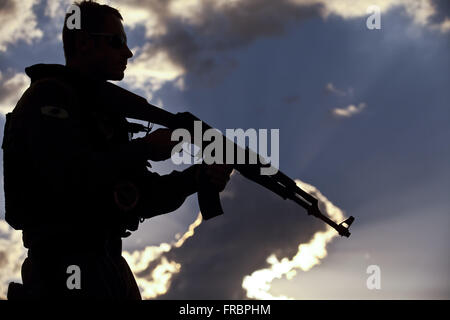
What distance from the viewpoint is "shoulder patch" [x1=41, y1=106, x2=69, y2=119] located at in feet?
14.1

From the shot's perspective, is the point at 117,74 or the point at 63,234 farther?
the point at 117,74

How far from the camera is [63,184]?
421 centimetres

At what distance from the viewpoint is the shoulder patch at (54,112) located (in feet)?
14.1

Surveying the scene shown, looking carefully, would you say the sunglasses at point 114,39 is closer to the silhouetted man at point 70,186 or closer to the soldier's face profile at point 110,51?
the soldier's face profile at point 110,51

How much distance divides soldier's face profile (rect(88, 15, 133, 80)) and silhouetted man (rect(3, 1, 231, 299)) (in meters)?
0.37

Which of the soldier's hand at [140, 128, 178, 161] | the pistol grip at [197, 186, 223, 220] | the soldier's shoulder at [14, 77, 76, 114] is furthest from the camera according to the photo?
the pistol grip at [197, 186, 223, 220]

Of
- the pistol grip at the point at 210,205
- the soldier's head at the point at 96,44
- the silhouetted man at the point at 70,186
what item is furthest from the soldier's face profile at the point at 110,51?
the pistol grip at the point at 210,205

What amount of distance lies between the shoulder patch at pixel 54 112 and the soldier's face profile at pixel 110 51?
98 centimetres

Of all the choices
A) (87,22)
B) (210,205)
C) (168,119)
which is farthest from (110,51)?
(210,205)

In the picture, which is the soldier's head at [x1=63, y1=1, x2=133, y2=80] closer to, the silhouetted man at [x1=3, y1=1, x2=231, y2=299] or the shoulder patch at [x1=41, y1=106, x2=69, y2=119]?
the silhouetted man at [x1=3, y1=1, x2=231, y2=299]
